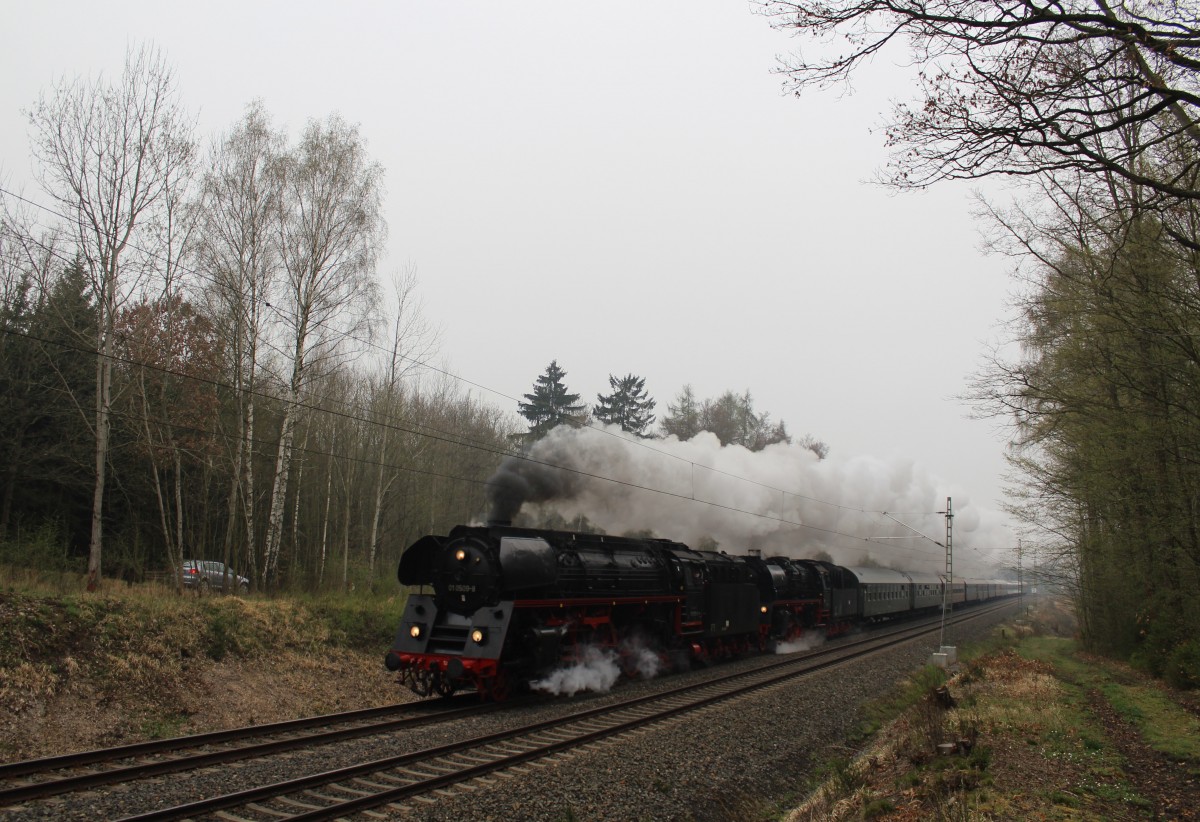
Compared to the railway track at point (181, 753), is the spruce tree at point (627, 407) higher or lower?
higher

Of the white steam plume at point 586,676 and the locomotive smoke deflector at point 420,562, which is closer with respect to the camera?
the white steam plume at point 586,676


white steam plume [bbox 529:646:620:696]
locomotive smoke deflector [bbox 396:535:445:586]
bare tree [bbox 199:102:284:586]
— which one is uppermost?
bare tree [bbox 199:102:284:586]

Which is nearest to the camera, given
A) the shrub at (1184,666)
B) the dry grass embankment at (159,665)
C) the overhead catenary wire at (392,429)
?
the dry grass embankment at (159,665)

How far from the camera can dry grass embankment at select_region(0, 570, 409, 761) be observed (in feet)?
32.1

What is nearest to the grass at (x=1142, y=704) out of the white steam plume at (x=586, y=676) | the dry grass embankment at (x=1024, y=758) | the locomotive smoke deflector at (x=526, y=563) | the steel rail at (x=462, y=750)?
the dry grass embankment at (x=1024, y=758)

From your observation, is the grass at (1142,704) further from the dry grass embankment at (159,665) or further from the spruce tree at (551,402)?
the spruce tree at (551,402)

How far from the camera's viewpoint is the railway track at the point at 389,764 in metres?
6.61

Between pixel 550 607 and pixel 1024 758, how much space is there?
7175 mm

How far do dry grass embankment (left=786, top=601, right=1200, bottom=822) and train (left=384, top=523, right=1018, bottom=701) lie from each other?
15.4 ft

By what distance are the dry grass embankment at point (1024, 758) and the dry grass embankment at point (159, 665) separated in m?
8.46

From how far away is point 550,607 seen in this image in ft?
43.1

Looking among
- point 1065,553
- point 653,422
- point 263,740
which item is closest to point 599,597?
point 263,740

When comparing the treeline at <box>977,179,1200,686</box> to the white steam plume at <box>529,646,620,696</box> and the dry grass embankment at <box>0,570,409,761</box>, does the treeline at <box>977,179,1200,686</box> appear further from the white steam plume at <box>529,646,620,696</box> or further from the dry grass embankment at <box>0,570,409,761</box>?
the dry grass embankment at <box>0,570,409,761</box>

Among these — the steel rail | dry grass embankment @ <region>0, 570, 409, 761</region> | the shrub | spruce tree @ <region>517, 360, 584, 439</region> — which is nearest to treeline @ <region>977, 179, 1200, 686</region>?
the shrub
